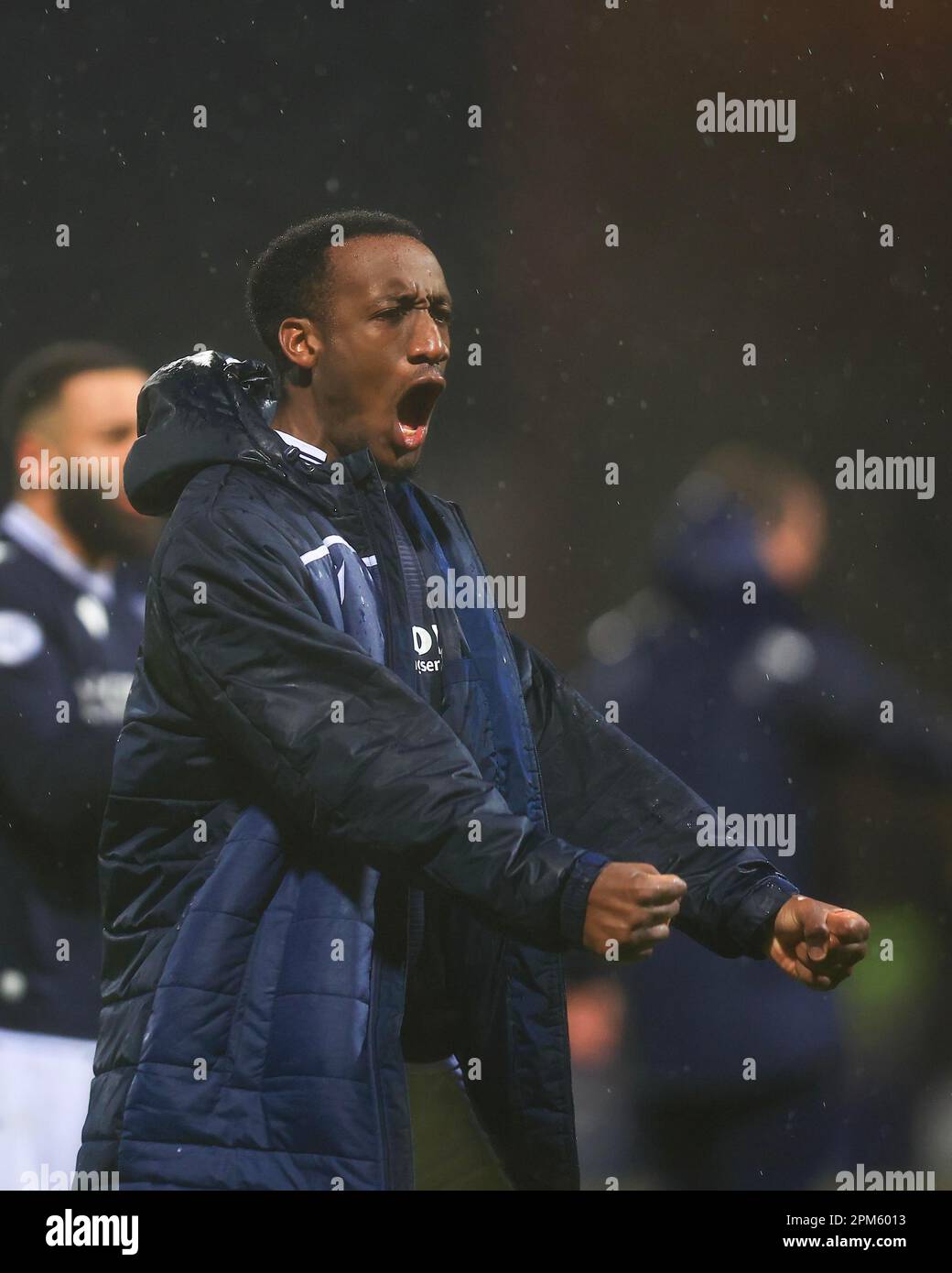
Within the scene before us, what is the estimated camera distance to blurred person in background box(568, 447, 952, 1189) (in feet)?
9.45

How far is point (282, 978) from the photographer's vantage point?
6.14 feet

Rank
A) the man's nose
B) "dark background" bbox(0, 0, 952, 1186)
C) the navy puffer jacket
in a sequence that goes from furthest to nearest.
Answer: "dark background" bbox(0, 0, 952, 1186) < the man's nose < the navy puffer jacket

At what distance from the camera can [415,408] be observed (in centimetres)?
226

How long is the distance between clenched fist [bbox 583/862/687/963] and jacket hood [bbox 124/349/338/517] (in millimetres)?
743

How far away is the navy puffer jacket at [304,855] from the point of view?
1826mm

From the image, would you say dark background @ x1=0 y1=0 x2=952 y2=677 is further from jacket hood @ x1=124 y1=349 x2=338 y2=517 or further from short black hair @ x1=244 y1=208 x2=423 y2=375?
jacket hood @ x1=124 y1=349 x2=338 y2=517

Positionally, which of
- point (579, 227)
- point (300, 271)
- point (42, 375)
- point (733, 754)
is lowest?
point (733, 754)

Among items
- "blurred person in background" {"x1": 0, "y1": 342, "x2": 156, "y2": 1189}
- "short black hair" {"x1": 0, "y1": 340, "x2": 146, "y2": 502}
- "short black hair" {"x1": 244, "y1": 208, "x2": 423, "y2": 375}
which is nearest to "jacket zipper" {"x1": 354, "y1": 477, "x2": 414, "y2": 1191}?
"short black hair" {"x1": 244, "y1": 208, "x2": 423, "y2": 375}

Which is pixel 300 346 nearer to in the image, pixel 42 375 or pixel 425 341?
pixel 425 341

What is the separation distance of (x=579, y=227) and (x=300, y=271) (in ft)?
3.08

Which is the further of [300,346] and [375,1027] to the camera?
[300,346]

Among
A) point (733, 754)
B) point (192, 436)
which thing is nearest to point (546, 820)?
point (192, 436)

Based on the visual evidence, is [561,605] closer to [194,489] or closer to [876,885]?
[876,885]

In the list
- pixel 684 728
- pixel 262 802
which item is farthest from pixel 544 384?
pixel 262 802
